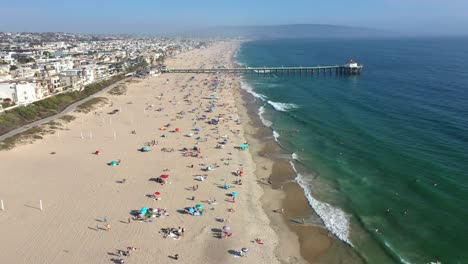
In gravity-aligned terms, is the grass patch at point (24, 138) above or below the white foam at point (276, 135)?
above

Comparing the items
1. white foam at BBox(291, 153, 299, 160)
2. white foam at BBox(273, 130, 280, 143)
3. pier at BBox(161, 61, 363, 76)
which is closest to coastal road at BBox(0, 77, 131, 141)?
white foam at BBox(273, 130, 280, 143)

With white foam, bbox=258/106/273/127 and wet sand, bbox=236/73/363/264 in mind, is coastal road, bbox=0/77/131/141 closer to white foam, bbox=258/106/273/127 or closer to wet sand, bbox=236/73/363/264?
wet sand, bbox=236/73/363/264

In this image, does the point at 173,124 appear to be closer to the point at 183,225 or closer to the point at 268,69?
the point at 183,225

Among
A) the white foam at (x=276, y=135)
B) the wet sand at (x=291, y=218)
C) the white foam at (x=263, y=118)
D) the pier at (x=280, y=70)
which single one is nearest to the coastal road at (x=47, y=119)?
the wet sand at (x=291, y=218)

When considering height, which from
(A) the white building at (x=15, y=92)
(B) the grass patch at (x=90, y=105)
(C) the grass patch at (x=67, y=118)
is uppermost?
(A) the white building at (x=15, y=92)

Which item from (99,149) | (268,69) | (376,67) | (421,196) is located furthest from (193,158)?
(376,67)

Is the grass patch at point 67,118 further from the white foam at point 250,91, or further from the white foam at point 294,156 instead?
the white foam at point 250,91
